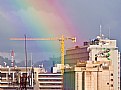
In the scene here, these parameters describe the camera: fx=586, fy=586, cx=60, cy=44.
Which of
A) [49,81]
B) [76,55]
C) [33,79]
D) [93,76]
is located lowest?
[49,81]

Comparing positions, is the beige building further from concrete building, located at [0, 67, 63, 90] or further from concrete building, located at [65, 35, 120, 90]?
concrete building, located at [0, 67, 63, 90]

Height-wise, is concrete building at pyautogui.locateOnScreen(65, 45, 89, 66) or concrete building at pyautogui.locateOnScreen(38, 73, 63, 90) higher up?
concrete building at pyautogui.locateOnScreen(65, 45, 89, 66)

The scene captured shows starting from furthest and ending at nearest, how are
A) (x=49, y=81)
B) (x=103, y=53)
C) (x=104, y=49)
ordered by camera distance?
(x=49, y=81) → (x=104, y=49) → (x=103, y=53)

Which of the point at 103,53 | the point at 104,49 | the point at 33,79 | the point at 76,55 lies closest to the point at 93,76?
the point at 103,53

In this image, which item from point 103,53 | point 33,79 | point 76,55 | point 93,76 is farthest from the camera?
point 76,55

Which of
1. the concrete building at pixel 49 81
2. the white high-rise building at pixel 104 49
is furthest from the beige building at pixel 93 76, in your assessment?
the concrete building at pixel 49 81

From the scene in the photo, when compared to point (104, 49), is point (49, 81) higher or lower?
lower

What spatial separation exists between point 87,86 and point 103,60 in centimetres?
433

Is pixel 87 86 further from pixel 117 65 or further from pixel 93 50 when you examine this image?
pixel 93 50

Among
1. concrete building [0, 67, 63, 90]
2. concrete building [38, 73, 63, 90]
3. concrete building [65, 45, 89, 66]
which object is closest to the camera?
concrete building [65, 45, 89, 66]

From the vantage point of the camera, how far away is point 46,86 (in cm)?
6662

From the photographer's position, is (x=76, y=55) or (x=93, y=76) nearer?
(x=93, y=76)

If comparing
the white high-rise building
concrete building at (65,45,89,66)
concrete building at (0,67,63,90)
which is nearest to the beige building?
the white high-rise building

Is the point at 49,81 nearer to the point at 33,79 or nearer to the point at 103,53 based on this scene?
the point at 33,79
